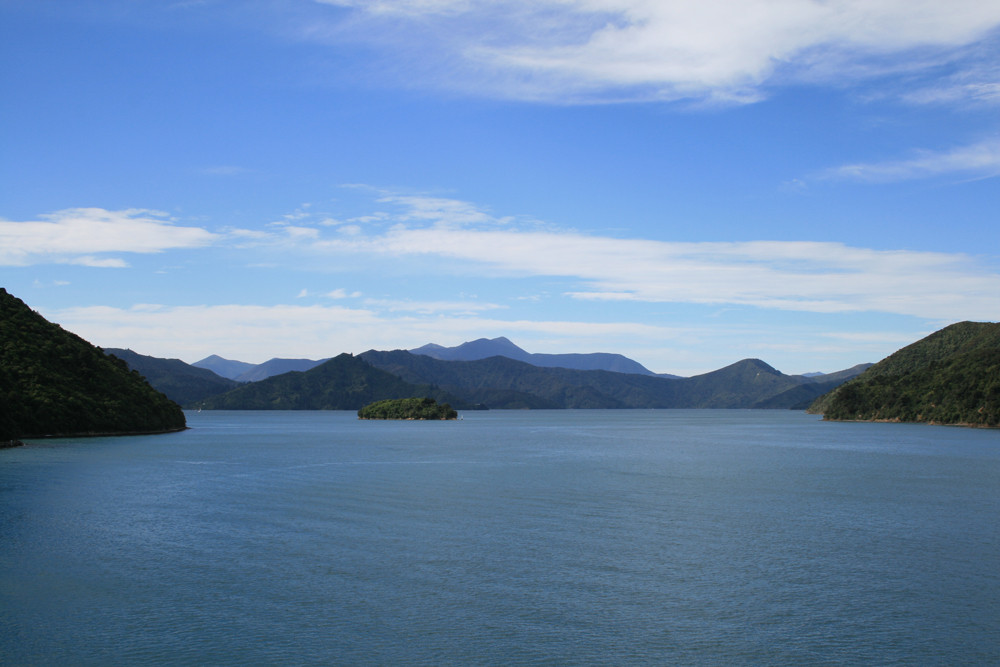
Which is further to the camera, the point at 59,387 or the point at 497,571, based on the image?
the point at 59,387

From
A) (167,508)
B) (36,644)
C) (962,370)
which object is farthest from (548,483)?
(962,370)

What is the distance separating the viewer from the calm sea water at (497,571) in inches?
816

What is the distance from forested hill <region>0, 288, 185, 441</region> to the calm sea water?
50.8 meters

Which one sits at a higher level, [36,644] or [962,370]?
[962,370]

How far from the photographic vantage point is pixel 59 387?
111312mm

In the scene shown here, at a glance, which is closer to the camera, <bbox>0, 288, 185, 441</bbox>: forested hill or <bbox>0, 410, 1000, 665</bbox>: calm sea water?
<bbox>0, 410, 1000, 665</bbox>: calm sea water

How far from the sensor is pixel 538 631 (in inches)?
857

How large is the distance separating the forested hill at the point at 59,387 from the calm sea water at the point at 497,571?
2002 inches

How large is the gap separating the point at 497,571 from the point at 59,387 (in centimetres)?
10366

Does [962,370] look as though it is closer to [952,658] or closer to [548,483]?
[548,483]

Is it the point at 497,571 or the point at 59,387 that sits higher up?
the point at 59,387

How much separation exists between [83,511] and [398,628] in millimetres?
30716

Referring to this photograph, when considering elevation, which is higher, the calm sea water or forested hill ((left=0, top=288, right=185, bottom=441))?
forested hill ((left=0, top=288, right=185, bottom=441))

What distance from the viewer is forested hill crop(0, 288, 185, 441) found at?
4129 inches
